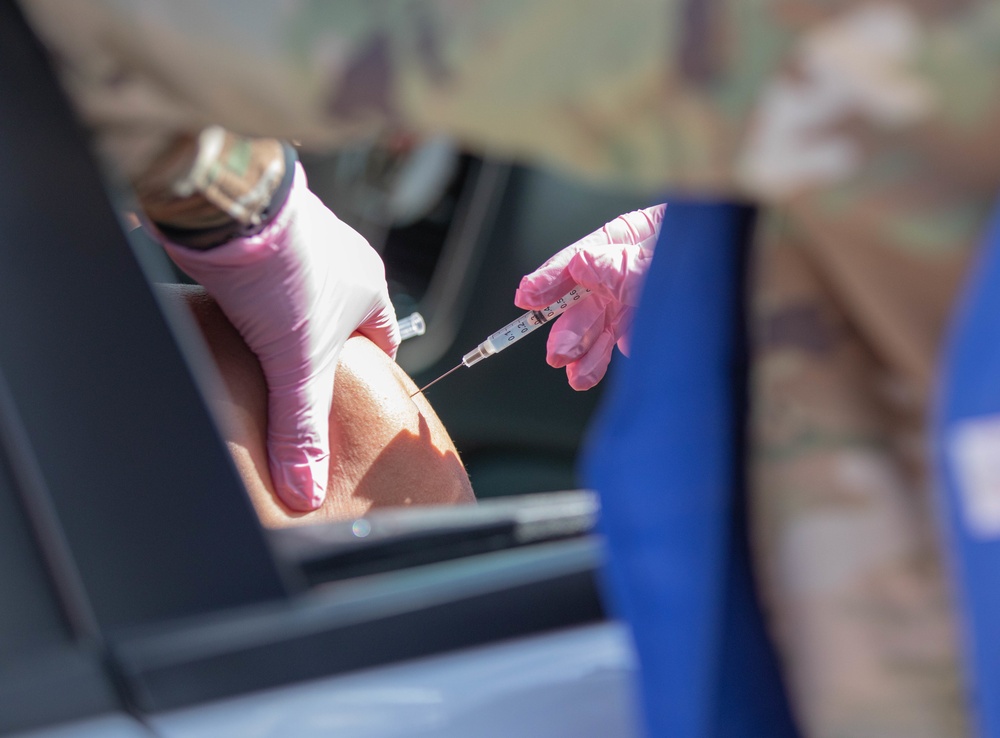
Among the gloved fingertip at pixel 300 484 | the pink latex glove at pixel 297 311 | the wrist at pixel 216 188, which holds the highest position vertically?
the wrist at pixel 216 188

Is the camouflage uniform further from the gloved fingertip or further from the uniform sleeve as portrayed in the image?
the gloved fingertip

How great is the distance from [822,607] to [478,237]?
5.87ft

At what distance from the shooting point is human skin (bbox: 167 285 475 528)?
1.32 m

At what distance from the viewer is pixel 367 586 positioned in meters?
0.65

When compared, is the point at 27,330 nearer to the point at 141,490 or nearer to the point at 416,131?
the point at 141,490

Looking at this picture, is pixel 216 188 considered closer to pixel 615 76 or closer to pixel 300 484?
pixel 615 76

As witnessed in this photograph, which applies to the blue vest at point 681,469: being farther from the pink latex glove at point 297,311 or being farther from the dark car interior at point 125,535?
the pink latex glove at point 297,311

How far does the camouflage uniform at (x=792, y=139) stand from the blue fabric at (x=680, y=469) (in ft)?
0.08

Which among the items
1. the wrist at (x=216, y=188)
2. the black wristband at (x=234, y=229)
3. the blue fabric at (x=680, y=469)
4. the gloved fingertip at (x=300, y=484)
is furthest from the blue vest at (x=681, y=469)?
the gloved fingertip at (x=300, y=484)

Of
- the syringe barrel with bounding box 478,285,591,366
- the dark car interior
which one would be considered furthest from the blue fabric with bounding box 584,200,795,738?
the syringe barrel with bounding box 478,285,591,366

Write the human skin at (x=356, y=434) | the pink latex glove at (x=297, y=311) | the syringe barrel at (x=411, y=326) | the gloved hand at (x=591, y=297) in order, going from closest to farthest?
the pink latex glove at (x=297, y=311) → the human skin at (x=356, y=434) → the gloved hand at (x=591, y=297) → the syringe barrel at (x=411, y=326)

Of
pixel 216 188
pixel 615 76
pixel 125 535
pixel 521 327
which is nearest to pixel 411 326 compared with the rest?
pixel 521 327

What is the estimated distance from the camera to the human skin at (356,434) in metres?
1.32

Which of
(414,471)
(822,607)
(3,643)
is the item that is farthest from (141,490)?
(414,471)
